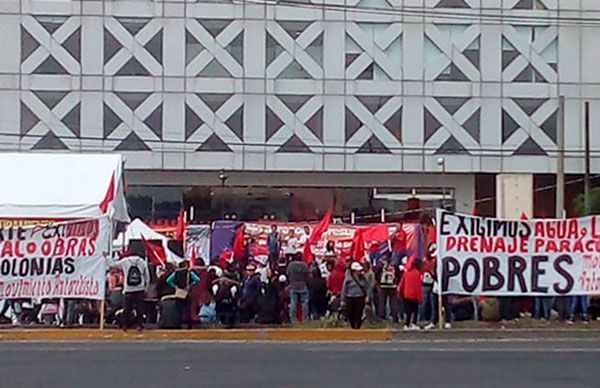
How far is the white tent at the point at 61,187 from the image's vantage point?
23.8 m

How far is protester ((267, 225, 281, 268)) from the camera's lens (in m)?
30.9

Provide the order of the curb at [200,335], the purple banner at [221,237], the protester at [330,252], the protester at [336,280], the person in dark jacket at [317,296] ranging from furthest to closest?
the purple banner at [221,237] < the protester at [330,252] < the protester at [336,280] < the person in dark jacket at [317,296] < the curb at [200,335]

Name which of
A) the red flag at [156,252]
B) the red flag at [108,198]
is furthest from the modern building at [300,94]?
the red flag at [108,198]

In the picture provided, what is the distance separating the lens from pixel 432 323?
75.0ft

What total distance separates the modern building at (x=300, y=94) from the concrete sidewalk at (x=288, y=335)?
34280mm

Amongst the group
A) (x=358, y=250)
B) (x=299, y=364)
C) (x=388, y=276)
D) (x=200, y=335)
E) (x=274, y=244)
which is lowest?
(x=299, y=364)

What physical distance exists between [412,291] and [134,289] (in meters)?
5.37

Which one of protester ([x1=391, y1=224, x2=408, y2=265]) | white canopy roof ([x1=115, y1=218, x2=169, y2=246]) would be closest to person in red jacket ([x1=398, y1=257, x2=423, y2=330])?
protester ([x1=391, y1=224, x2=408, y2=265])

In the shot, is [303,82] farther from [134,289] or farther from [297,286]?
[134,289]

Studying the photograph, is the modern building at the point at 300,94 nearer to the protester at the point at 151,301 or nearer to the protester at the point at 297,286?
the protester at the point at 297,286

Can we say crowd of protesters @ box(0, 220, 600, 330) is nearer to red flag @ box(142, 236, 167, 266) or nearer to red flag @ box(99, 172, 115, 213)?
red flag @ box(99, 172, 115, 213)

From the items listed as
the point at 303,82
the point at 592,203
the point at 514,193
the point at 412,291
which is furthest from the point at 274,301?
the point at 514,193

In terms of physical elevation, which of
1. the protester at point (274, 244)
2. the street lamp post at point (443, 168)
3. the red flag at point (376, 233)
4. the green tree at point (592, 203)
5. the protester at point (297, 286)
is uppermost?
the street lamp post at point (443, 168)

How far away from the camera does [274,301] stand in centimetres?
2381
